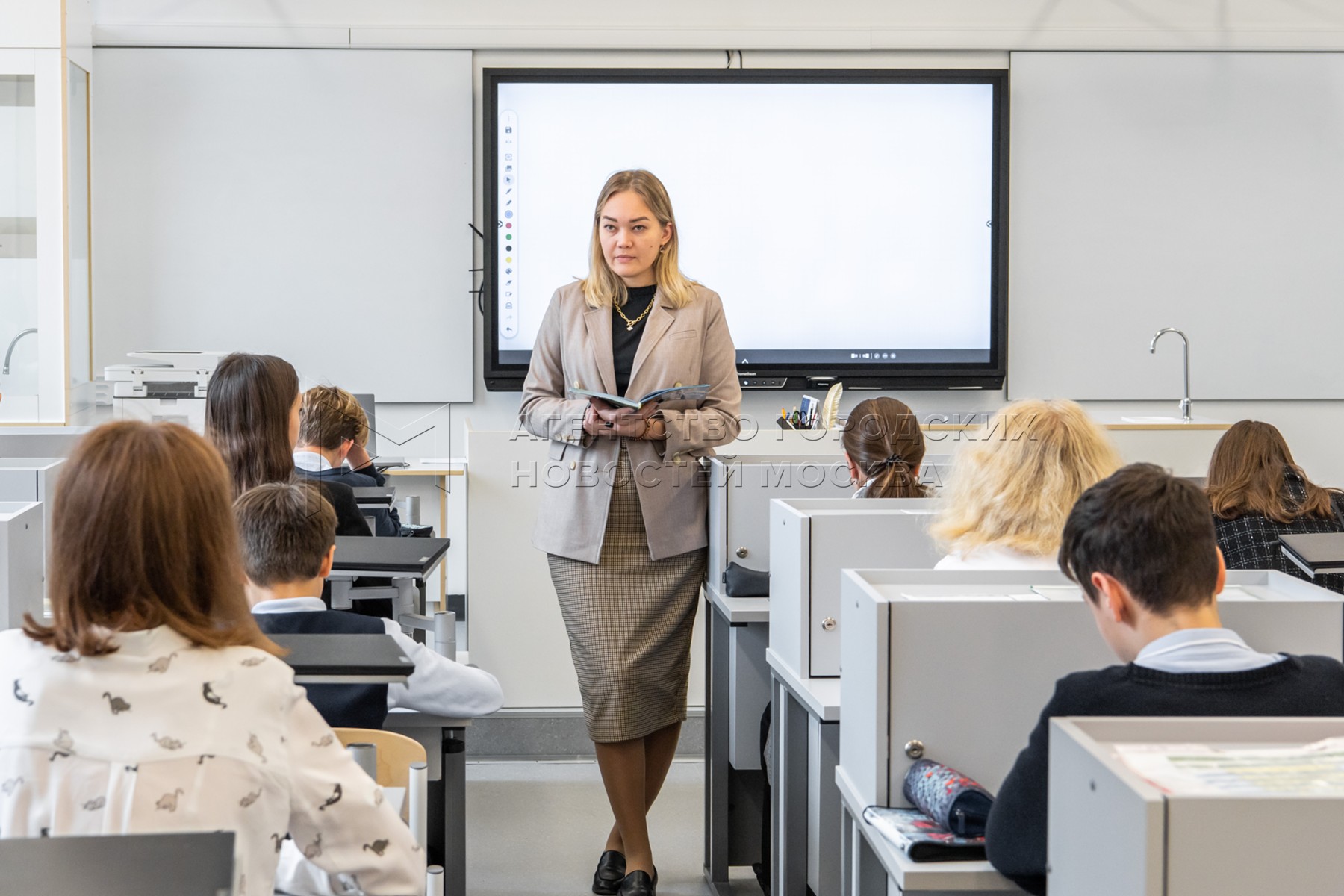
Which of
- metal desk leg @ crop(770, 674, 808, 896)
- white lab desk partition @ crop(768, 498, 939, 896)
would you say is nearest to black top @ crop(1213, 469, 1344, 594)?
white lab desk partition @ crop(768, 498, 939, 896)

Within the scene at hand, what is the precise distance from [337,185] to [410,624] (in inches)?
127

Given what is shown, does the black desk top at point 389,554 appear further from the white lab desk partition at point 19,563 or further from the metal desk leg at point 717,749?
the metal desk leg at point 717,749

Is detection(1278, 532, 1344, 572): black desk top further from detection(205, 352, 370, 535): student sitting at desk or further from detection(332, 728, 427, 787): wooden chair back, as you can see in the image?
detection(205, 352, 370, 535): student sitting at desk

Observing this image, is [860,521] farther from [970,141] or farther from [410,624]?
[970,141]

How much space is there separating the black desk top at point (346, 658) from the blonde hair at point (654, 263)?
4.58 feet

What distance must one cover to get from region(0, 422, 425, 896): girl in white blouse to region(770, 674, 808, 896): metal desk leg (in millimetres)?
1140

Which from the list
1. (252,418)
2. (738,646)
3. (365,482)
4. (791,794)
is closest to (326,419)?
(365,482)

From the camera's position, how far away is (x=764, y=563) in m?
2.65

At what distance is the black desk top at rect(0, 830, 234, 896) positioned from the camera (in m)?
0.88

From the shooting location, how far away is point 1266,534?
259 centimetres

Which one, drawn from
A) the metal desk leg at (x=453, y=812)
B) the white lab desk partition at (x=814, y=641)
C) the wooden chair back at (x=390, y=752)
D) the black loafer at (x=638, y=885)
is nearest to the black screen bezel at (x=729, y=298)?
the black loafer at (x=638, y=885)

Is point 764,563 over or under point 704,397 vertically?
under

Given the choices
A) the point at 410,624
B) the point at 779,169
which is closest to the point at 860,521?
the point at 410,624

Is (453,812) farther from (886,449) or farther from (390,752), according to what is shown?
(886,449)
